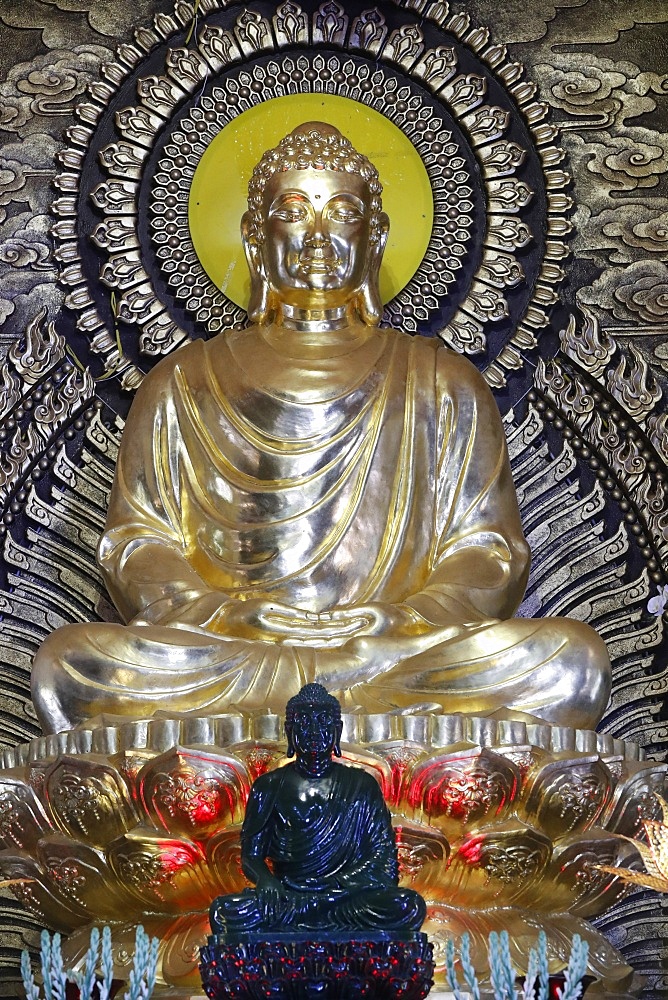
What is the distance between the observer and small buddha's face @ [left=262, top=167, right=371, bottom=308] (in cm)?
514

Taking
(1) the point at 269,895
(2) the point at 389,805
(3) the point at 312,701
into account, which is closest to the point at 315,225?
(2) the point at 389,805

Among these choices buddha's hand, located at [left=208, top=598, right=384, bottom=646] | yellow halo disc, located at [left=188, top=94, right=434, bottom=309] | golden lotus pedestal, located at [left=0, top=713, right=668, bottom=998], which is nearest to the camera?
golden lotus pedestal, located at [left=0, top=713, right=668, bottom=998]

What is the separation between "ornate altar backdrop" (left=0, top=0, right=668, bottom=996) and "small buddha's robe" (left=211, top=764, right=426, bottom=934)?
186 centimetres

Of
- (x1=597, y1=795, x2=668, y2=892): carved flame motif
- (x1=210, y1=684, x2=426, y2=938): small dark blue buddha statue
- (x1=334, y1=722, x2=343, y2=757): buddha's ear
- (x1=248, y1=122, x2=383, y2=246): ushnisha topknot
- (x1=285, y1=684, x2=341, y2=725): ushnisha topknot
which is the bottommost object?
(x1=597, y1=795, x2=668, y2=892): carved flame motif

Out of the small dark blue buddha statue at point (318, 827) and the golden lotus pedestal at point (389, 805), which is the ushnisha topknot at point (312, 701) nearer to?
the small dark blue buddha statue at point (318, 827)

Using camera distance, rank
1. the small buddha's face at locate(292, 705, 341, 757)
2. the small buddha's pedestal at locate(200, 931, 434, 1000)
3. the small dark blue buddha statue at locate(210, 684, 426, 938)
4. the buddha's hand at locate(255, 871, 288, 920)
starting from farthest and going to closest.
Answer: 1. the small buddha's face at locate(292, 705, 341, 757)
2. the small dark blue buddha statue at locate(210, 684, 426, 938)
3. the buddha's hand at locate(255, 871, 288, 920)
4. the small buddha's pedestal at locate(200, 931, 434, 1000)

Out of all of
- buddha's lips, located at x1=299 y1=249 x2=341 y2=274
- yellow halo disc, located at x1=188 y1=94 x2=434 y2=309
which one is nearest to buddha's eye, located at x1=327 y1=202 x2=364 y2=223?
buddha's lips, located at x1=299 y1=249 x2=341 y2=274

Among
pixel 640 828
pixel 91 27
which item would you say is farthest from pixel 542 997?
pixel 91 27

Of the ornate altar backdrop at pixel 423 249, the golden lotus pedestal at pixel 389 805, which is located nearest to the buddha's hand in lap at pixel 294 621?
the golden lotus pedestal at pixel 389 805

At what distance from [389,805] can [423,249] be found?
2.36 metres

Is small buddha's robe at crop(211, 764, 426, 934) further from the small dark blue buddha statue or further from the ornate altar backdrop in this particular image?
the ornate altar backdrop

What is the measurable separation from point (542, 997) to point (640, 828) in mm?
1577

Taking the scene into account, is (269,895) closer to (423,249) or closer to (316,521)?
(316,521)

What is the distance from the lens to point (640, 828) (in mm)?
4031
